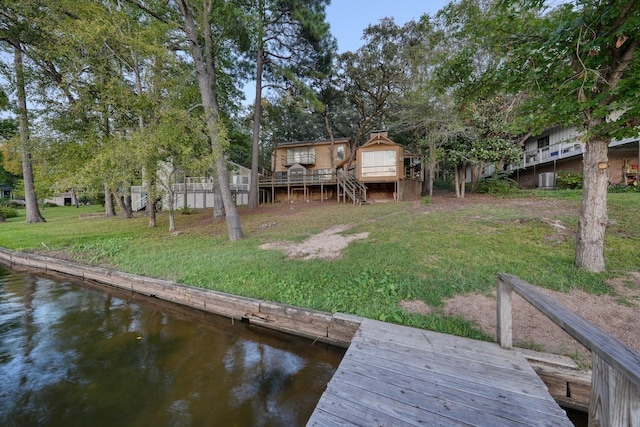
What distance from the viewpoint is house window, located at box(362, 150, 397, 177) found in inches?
665

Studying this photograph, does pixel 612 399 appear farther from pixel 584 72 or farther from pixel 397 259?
pixel 584 72

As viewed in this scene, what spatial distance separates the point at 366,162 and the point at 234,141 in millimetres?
8274

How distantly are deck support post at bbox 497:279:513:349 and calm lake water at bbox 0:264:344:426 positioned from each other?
201 cm

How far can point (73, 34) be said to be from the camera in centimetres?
948

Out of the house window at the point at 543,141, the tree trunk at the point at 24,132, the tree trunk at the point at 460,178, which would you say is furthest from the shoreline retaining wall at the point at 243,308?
the house window at the point at 543,141

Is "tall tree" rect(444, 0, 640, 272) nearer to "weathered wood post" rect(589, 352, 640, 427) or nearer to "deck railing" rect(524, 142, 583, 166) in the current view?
"weathered wood post" rect(589, 352, 640, 427)

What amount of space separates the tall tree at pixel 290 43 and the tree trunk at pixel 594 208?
12273 mm

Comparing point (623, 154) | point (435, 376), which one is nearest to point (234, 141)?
point (435, 376)

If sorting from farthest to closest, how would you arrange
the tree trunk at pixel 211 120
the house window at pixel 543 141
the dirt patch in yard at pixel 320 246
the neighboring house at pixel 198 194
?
the neighboring house at pixel 198 194, the house window at pixel 543 141, the tree trunk at pixel 211 120, the dirt patch in yard at pixel 320 246

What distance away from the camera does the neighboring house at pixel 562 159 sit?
13320 mm

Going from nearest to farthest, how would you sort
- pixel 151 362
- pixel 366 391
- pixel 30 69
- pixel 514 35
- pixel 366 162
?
pixel 366 391
pixel 151 362
pixel 514 35
pixel 30 69
pixel 366 162

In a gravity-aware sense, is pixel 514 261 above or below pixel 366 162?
below

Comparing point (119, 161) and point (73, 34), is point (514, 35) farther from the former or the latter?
point (73, 34)

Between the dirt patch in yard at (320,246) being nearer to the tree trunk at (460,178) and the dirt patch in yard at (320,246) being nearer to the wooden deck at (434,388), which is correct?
the wooden deck at (434,388)
